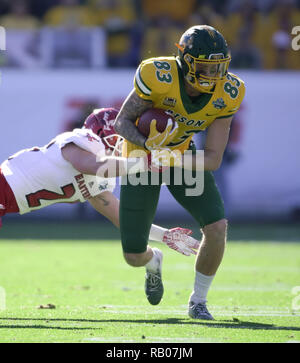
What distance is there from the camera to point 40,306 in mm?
5043

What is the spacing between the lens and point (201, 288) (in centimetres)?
475

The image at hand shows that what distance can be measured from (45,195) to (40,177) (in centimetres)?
13

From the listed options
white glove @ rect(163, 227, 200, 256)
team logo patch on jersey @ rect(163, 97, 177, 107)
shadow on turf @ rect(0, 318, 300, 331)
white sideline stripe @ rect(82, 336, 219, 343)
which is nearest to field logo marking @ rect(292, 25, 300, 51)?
white glove @ rect(163, 227, 200, 256)

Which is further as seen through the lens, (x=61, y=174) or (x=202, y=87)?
(x=61, y=174)

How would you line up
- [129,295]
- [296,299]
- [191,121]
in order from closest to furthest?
[191,121] → [296,299] → [129,295]

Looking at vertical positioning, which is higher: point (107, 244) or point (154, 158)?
point (154, 158)

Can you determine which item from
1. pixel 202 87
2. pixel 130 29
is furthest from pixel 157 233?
pixel 130 29

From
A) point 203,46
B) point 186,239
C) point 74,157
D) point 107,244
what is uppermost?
point 203,46

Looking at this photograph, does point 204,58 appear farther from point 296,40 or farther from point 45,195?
point 296,40

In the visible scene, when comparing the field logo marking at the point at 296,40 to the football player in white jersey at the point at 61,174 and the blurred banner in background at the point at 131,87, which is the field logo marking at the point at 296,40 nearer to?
the blurred banner in background at the point at 131,87

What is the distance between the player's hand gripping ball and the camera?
4309mm

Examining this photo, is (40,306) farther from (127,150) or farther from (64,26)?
(64,26)
